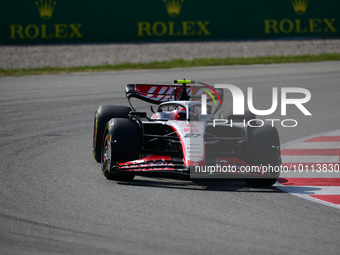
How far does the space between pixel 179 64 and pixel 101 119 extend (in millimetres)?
10630

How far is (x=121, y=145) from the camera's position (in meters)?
6.39

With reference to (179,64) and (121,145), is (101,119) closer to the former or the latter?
(121,145)

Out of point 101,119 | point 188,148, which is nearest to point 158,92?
point 101,119

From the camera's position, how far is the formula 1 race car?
606cm

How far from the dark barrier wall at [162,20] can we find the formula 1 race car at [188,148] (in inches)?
538

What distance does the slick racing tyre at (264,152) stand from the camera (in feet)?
20.8

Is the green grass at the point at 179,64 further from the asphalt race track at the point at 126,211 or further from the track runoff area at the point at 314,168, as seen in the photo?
the track runoff area at the point at 314,168

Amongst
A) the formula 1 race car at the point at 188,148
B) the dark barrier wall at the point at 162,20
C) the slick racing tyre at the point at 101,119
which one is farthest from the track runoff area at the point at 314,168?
the dark barrier wall at the point at 162,20

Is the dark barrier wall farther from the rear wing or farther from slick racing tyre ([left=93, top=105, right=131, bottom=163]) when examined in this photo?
slick racing tyre ([left=93, top=105, right=131, bottom=163])

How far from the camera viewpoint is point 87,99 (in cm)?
1271

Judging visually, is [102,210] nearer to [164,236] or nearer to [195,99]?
[164,236]

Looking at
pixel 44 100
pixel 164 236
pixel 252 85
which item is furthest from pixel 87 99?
pixel 164 236

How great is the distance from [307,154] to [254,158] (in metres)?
2.17

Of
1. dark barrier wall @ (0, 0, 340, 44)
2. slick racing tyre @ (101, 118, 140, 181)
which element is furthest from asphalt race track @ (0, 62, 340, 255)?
dark barrier wall @ (0, 0, 340, 44)
